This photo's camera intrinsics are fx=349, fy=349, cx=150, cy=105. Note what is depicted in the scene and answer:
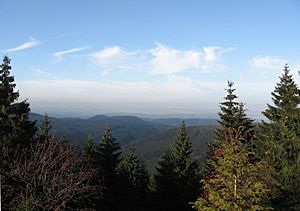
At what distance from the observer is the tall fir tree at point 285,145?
19141mm

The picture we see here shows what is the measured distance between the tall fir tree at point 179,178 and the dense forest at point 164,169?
9 centimetres

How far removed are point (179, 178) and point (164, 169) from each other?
1815 millimetres

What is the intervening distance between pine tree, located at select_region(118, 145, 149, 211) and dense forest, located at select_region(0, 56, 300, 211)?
98 millimetres

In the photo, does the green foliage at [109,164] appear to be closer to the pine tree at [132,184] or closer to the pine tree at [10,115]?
the pine tree at [132,184]

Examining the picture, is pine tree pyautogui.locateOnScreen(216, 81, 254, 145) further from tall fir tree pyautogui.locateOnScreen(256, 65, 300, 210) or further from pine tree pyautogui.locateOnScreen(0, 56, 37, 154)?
pine tree pyautogui.locateOnScreen(0, 56, 37, 154)

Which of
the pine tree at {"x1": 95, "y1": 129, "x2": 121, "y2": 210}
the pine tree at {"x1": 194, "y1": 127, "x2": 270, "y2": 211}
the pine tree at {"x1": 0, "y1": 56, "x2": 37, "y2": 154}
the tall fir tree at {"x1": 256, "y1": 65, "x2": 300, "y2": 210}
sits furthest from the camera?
the pine tree at {"x1": 95, "y1": 129, "x2": 121, "y2": 210}

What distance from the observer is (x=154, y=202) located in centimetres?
3378

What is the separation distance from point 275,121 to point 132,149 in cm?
1494

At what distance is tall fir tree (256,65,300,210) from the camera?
19141 mm

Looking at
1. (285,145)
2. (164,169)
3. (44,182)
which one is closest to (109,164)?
(164,169)

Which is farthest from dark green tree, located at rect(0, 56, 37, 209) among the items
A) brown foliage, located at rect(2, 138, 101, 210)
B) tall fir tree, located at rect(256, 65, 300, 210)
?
tall fir tree, located at rect(256, 65, 300, 210)

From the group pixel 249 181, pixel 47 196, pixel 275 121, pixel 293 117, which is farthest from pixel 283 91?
pixel 47 196

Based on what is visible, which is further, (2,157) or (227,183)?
(2,157)

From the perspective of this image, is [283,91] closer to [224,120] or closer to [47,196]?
[224,120]
